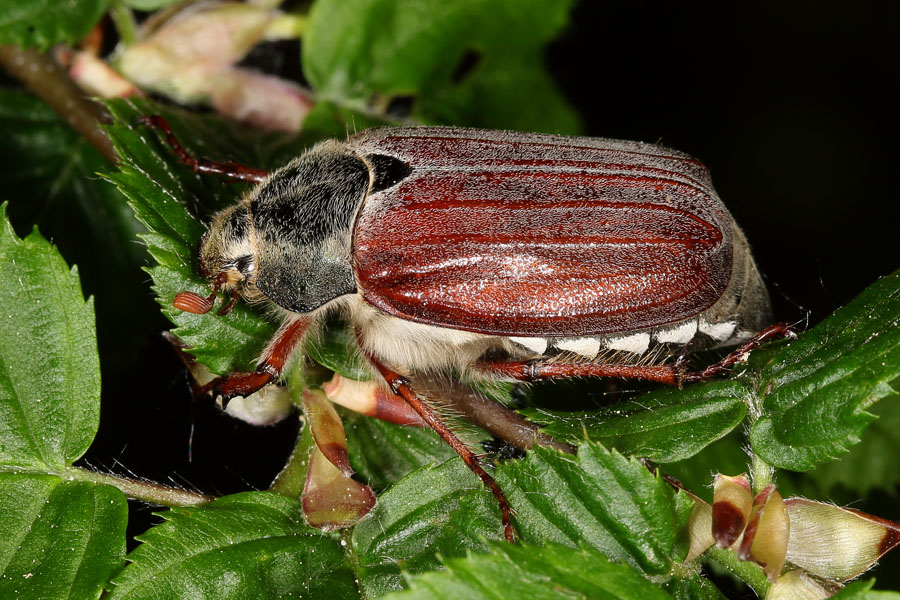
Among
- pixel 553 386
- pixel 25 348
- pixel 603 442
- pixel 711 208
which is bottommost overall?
pixel 553 386

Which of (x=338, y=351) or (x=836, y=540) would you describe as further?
(x=338, y=351)

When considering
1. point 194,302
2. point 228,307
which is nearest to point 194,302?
Result: point 194,302

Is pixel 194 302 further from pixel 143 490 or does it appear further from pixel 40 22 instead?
pixel 40 22

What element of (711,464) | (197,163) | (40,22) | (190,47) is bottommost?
(711,464)

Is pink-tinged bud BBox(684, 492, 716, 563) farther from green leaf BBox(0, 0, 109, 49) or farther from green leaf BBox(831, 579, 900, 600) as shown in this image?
green leaf BBox(0, 0, 109, 49)

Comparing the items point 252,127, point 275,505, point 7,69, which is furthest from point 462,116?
point 275,505

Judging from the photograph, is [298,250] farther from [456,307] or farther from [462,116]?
[462,116]
